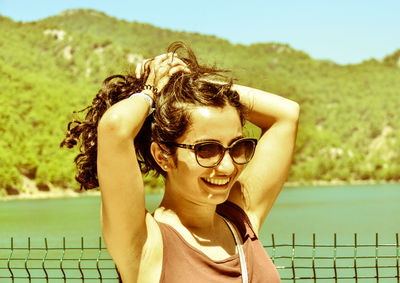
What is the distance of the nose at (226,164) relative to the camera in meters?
1.49

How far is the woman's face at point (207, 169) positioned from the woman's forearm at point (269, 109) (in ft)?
1.08

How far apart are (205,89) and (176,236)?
15.0 inches

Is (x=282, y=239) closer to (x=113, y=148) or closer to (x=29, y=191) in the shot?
(x=113, y=148)

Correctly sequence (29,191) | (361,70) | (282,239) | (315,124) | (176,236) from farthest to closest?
1. (361,70)
2. (315,124)
3. (29,191)
4. (282,239)
5. (176,236)

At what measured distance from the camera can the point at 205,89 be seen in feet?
5.12

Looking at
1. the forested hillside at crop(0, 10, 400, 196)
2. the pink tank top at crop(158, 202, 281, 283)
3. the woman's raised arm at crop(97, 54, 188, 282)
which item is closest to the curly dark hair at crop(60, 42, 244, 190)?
the woman's raised arm at crop(97, 54, 188, 282)

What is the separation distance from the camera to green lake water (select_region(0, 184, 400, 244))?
1130 inches

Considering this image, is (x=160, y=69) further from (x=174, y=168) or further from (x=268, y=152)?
(x=268, y=152)

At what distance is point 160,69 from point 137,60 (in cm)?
6234

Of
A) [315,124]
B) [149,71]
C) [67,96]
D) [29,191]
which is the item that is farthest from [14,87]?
[149,71]

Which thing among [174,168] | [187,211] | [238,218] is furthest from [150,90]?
[238,218]

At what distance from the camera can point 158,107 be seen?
154 centimetres

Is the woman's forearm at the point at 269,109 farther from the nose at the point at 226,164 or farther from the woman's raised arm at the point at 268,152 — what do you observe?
the nose at the point at 226,164

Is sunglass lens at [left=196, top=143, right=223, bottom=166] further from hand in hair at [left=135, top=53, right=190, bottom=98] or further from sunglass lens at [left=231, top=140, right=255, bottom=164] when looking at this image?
hand in hair at [left=135, top=53, right=190, bottom=98]
